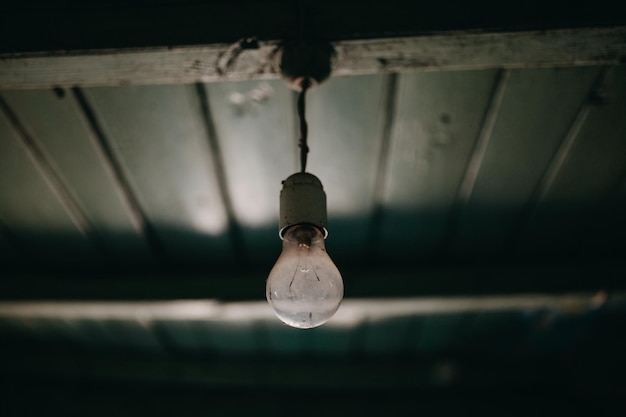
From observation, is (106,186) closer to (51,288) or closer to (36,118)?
(36,118)

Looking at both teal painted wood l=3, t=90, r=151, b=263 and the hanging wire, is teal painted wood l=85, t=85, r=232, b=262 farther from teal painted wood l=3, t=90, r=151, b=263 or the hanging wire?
the hanging wire

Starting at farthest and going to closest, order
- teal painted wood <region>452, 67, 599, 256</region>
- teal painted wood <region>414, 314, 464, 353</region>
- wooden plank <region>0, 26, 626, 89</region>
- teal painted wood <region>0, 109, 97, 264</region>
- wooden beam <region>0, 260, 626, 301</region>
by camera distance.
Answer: teal painted wood <region>414, 314, 464, 353</region> → wooden beam <region>0, 260, 626, 301</region> → teal painted wood <region>0, 109, 97, 264</region> → teal painted wood <region>452, 67, 599, 256</region> → wooden plank <region>0, 26, 626, 89</region>

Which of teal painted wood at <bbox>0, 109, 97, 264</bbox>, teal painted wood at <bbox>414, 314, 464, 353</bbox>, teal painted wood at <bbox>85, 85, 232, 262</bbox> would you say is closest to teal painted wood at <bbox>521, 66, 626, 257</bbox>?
teal painted wood at <bbox>414, 314, 464, 353</bbox>

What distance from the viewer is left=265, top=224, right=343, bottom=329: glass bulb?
0.93 meters

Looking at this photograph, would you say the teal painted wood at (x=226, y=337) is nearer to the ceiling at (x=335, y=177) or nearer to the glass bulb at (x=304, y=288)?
the ceiling at (x=335, y=177)

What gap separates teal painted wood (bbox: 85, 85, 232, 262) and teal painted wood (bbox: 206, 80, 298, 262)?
0.07 metres

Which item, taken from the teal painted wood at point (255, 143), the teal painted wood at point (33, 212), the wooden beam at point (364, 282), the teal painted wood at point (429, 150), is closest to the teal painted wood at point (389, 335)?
the wooden beam at point (364, 282)

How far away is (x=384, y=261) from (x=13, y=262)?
1732 millimetres

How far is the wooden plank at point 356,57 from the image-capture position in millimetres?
897

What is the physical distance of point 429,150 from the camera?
1.33 m

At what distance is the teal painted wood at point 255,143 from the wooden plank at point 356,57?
0.20 meters

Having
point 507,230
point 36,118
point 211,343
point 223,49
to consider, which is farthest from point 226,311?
point 507,230

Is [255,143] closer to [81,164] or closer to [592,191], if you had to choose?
[81,164]

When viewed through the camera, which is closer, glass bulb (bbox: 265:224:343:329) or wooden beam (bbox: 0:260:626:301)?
glass bulb (bbox: 265:224:343:329)
